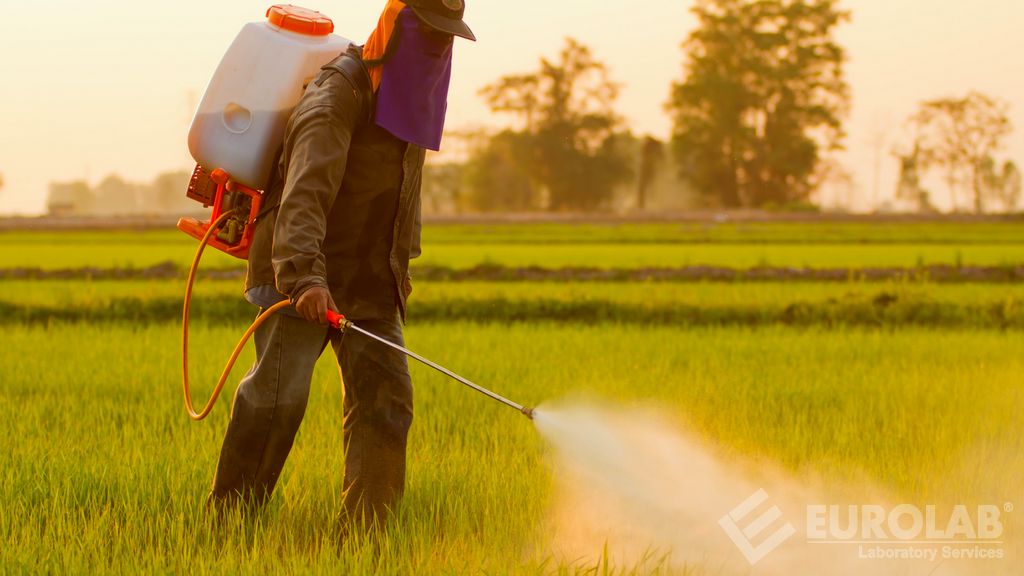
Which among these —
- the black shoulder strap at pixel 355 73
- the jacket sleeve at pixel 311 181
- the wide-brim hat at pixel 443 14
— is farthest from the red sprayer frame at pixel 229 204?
the wide-brim hat at pixel 443 14

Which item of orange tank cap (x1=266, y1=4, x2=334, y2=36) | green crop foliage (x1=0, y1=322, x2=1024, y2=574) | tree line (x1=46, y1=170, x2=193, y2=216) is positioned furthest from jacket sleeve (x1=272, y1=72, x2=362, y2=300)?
tree line (x1=46, y1=170, x2=193, y2=216)

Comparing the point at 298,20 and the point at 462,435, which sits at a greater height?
the point at 298,20

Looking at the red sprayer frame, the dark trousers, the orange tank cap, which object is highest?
the orange tank cap

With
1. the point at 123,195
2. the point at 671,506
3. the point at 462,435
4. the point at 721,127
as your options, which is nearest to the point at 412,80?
the point at 671,506

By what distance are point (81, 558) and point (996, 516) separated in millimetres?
2784

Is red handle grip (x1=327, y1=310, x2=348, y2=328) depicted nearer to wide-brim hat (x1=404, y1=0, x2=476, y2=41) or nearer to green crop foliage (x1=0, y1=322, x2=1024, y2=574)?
green crop foliage (x1=0, y1=322, x2=1024, y2=574)

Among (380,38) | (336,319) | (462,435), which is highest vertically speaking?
(380,38)

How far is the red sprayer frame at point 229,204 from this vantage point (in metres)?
3.33

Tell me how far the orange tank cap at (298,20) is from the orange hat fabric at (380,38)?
159 mm

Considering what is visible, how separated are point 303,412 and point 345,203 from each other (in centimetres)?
62

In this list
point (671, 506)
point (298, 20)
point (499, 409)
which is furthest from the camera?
point (499, 409)

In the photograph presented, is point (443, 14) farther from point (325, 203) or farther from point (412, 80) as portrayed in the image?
point (325, 203)

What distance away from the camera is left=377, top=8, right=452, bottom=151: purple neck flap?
3.18m

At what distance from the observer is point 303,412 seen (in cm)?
329
